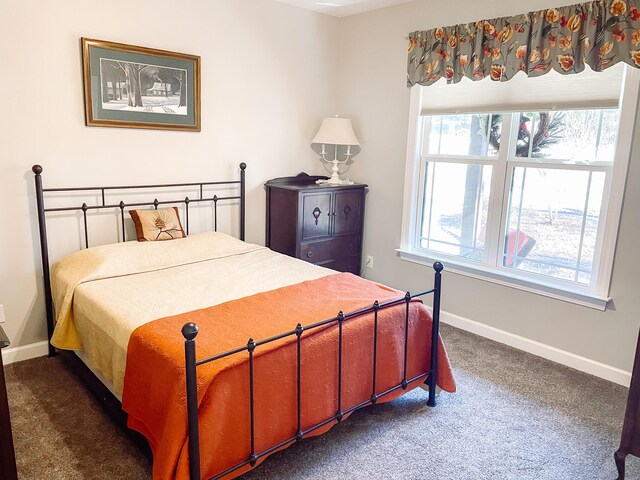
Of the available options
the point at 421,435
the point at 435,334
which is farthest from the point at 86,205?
the point at 421,435

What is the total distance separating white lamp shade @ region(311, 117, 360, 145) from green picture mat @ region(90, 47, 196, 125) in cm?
112

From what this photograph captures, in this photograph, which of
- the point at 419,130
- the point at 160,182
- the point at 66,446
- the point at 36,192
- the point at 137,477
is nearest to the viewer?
the point at 137,477

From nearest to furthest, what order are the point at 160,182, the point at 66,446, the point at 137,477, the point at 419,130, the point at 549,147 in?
the point at 137,477, the point at 66,446, the point at 549,147, the point at 160,182, the point at 419,130

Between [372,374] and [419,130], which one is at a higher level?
[419,130]

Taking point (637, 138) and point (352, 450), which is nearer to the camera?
point (352, 450)

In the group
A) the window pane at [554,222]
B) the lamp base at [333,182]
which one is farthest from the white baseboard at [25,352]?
the window pane at [554,222]

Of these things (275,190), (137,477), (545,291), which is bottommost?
(137,477)

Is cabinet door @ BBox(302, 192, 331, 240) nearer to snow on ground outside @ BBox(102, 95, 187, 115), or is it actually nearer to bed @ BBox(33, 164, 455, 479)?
bed @ BBox(33, 164, 455, 479)

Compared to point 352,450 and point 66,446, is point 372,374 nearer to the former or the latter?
point 352,450

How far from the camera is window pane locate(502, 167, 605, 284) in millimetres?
3025

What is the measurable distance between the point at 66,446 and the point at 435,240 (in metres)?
2.90

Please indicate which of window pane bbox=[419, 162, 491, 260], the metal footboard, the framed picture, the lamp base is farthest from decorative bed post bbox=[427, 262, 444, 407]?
the framed picture

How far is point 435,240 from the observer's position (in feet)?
12.9

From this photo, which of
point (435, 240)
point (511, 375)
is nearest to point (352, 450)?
point (511, 375)
